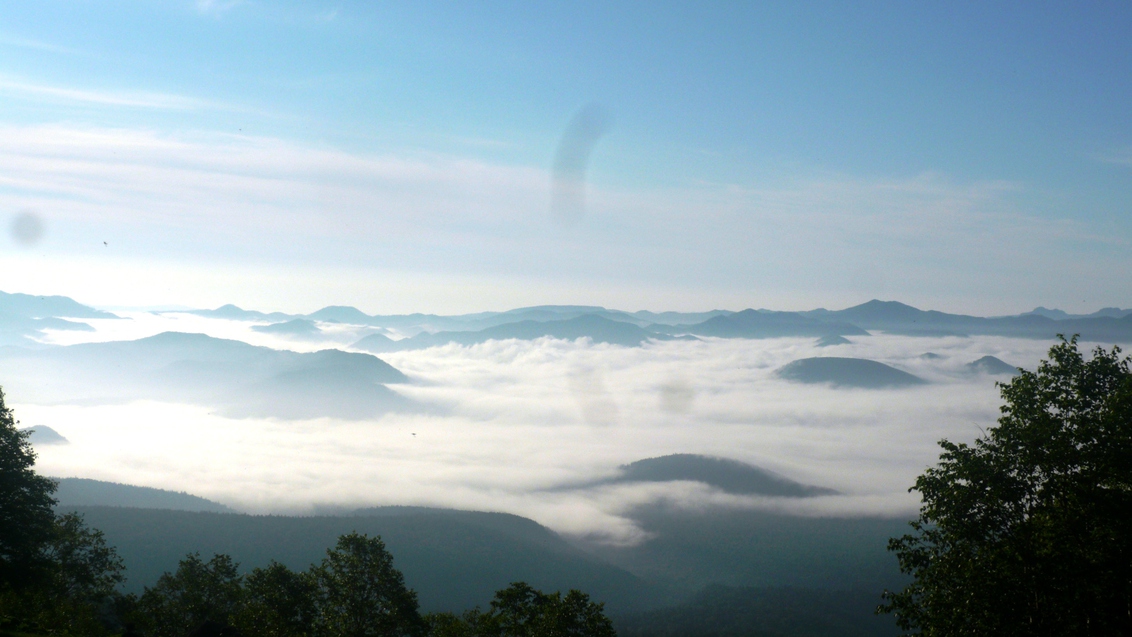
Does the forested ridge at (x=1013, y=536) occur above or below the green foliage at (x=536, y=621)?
above

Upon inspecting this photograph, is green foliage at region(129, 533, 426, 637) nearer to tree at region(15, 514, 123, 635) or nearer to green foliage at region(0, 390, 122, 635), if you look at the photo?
tree at region(15, 514, 123, 635)

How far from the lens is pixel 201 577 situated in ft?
189

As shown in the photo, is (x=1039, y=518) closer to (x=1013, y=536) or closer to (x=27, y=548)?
(x=1013, y=536)

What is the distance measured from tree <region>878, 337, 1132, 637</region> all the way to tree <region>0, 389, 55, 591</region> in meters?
46.3

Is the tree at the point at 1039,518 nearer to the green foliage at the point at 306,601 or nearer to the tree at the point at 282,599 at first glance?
the green foliage at the point at 306,601

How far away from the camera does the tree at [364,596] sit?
47531 mm

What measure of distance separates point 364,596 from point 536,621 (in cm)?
1561

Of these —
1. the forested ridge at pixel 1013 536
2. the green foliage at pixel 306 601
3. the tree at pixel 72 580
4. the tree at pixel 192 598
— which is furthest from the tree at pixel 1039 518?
the tree at pixel 192 598

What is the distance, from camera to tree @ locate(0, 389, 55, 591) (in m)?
40.2

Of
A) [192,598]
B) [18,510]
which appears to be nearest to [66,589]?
[192,598]

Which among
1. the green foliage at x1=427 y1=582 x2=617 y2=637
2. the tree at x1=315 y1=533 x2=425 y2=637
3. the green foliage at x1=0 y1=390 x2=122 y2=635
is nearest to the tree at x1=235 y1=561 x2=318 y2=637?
the tree at x1=315 y1=533 x2=425 y2=637

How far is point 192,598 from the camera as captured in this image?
183 ft

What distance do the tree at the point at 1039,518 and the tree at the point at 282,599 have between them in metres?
39.7

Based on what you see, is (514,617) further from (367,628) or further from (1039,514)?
(1039,514)
